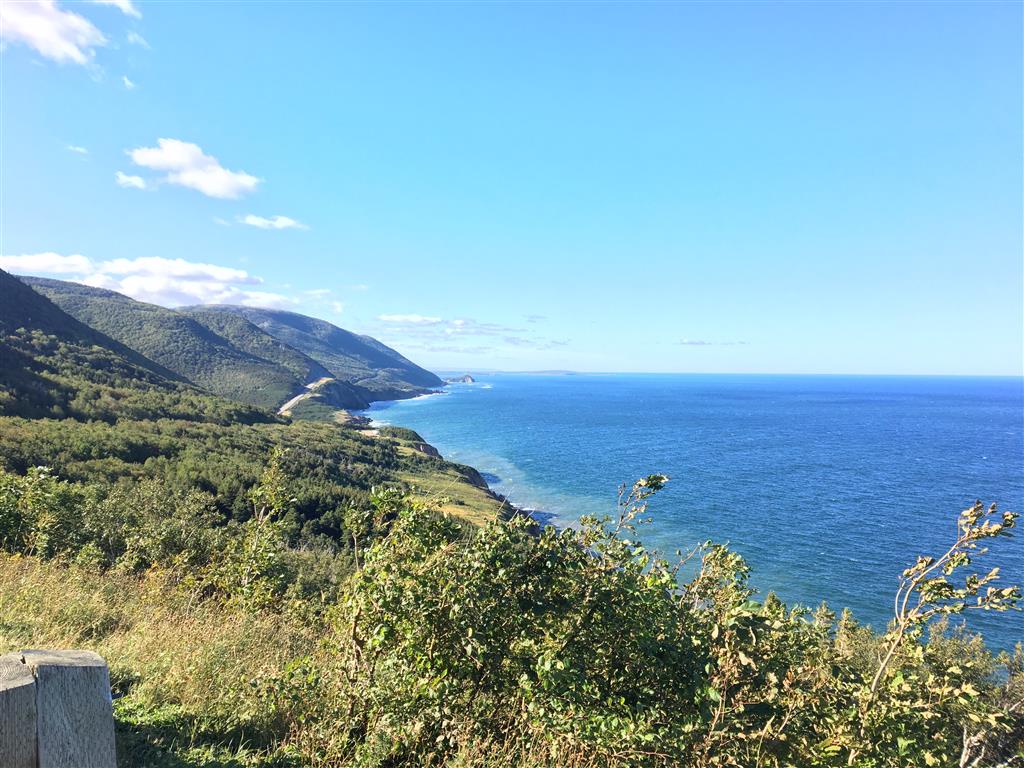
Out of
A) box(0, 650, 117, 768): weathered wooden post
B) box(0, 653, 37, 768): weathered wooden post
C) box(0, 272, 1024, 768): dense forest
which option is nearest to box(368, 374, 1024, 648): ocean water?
box(0, 272, 1024, 768): dense forest

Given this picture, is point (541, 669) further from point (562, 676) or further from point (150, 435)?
point (150, 435)

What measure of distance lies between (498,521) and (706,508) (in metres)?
74.6

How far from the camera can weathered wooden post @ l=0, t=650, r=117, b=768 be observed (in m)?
1.82

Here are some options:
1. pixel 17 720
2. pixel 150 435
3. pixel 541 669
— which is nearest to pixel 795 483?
pixel 541 669

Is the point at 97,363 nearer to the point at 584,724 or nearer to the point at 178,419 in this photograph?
the point at 178,419

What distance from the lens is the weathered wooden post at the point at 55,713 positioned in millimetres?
1819

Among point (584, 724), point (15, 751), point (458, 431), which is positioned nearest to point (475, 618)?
point (584, 724)

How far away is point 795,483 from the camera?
88.2m

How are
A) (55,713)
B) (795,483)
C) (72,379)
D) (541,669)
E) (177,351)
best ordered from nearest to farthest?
(55,713), (541,669), (72,379), (795,483), (177,351)

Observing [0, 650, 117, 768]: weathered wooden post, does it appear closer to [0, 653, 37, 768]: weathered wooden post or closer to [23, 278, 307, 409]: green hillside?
[0, 653, 37, 768]: weathered wooden post

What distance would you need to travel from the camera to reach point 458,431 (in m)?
164

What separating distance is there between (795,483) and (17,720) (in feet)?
336

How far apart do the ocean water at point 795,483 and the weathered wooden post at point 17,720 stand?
313cm

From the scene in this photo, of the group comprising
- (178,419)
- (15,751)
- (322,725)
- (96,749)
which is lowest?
(178,419)
